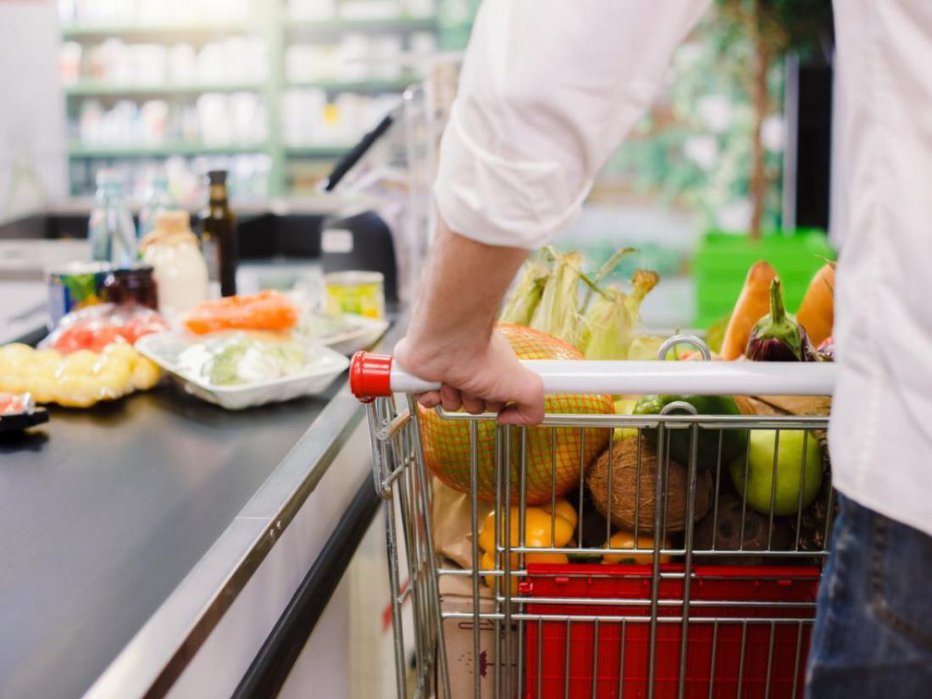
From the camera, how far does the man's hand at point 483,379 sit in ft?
3.02

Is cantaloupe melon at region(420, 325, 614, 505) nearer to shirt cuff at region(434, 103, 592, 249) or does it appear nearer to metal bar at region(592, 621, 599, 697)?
metal bar at region(592, 621, 599, 697)

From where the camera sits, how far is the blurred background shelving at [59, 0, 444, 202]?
6.71 metres

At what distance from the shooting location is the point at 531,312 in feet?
4.84

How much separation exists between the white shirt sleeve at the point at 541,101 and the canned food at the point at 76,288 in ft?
4.30

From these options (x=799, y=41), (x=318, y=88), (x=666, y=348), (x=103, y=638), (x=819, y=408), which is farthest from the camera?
(x=318, y=88)

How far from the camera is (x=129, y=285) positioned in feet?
6.24

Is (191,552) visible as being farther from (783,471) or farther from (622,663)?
(783,471)

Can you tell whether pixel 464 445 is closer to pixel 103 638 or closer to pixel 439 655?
pixel 439 655

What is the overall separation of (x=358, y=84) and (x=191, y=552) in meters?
→ 5.99

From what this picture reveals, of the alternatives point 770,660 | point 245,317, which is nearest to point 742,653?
point 770,660

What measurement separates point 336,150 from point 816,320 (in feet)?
18.5

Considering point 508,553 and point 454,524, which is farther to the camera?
point 454,524

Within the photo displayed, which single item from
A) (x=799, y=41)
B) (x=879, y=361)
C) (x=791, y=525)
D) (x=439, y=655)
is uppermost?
(x=799, y=41)

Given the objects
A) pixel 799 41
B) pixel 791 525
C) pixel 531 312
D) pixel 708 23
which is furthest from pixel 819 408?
pixel 708 23
